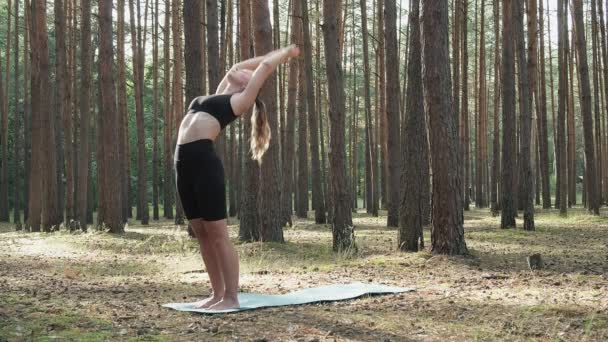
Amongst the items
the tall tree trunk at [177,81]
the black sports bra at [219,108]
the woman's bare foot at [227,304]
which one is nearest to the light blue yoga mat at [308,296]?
the woman's bare foot at [227,304]

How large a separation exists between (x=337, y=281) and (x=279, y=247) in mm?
4584

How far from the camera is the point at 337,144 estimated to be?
1162cm

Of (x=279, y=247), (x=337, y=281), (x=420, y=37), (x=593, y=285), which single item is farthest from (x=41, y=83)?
(x=593, y=285)

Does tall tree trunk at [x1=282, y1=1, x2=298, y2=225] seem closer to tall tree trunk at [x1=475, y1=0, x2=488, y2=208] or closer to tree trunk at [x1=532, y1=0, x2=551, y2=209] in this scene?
tree trunk at [x1=532, y1=0, x2=551, y2=209]

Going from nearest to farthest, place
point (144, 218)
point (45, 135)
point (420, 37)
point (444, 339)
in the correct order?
point (444, 339) → point (420, 37) → point (45, 135) → point (144, 218)

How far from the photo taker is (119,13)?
25.6 meters

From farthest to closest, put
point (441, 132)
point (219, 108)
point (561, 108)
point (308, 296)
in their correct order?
1. point (561, 108)
2. point (441, 132)
3. point (308, 296)
4. point (219, 108)

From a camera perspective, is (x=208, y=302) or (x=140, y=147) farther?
(x=140, y=147)

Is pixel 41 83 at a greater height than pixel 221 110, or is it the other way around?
pixel 41 83

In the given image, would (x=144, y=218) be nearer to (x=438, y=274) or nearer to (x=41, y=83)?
(x=41, y=83)

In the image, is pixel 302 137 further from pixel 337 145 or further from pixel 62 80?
pixel 337 145

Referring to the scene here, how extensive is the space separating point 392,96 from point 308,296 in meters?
8.78

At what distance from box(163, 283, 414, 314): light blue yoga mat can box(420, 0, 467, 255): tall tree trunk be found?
2.49m

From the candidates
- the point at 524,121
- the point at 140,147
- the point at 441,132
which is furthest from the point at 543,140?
the point at 441,132
